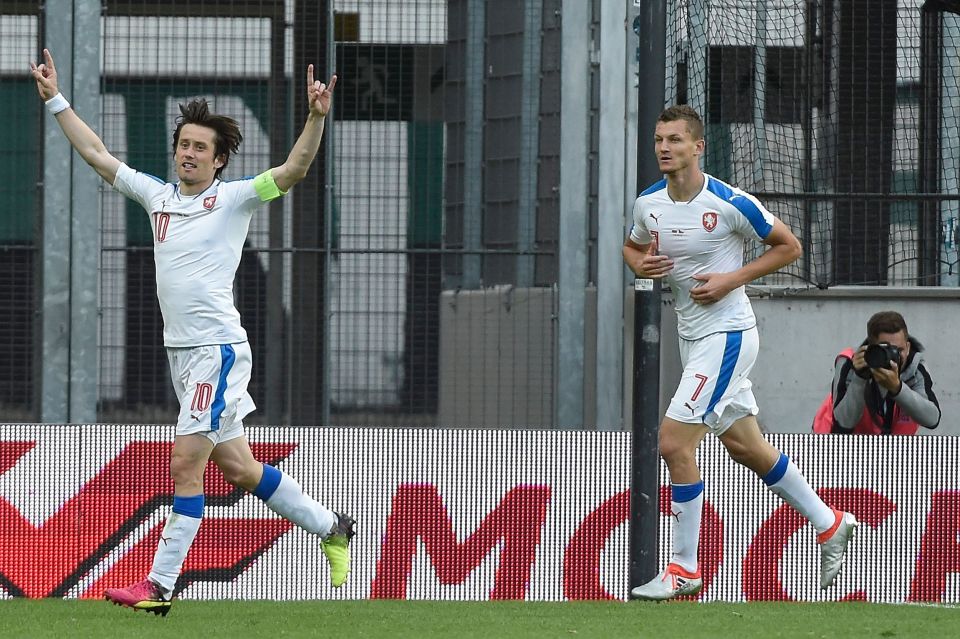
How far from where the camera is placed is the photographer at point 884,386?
7316mm

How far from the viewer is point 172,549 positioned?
5902 millimetres

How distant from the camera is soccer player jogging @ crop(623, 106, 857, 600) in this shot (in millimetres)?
6160

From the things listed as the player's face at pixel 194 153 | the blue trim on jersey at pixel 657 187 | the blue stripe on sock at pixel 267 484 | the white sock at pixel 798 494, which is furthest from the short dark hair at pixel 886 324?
the player's face at pixel 194 153

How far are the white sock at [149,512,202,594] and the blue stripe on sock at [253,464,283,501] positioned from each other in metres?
0.29

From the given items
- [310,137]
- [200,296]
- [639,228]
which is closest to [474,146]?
[639,228]

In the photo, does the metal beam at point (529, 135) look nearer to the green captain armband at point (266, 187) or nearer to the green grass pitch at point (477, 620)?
the green grass pitch at point (477, 620)

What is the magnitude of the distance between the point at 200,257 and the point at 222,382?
454 millimetres

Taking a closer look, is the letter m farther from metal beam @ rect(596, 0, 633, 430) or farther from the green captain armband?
the green captain armband

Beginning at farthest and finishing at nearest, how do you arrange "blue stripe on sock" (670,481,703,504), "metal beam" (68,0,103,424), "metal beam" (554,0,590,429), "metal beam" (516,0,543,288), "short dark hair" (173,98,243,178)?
"metal beam" (516,0,543,288), "metal beam" (554,0,590,429), "metal beam" (68,0,103,424), "blue stripe on sock" (670,481,703,504), "short dark hair" (173,98,243,178)

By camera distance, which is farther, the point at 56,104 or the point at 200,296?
the point at 56,104

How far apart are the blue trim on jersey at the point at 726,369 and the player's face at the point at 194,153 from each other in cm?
203

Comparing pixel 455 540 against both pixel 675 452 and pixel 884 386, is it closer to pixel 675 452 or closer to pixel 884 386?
pixel 675 452

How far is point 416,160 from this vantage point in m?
9.82

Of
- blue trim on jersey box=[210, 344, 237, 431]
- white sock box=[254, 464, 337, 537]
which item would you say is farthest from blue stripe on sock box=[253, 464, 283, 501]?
A: blue trim on jersey box=[210, 344, 237, 431]
